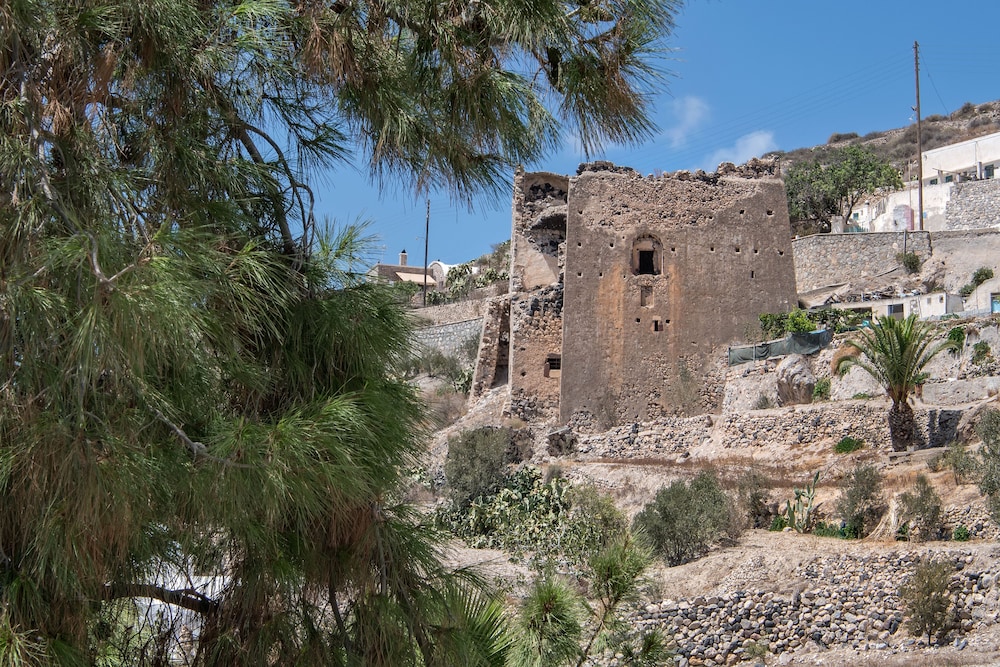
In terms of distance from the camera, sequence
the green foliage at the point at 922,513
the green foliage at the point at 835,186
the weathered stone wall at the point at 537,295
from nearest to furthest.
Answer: the green foliage at the point at 922,513 → the weathered stone wall at the point at 537,295 → the green foliage at the point at 835,186

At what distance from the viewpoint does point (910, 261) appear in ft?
98.2

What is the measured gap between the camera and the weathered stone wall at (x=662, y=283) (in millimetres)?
23109

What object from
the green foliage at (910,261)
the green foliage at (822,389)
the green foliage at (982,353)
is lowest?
the green foliage at (822,389)

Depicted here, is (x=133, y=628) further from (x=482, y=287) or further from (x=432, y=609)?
(x=482, y=287)

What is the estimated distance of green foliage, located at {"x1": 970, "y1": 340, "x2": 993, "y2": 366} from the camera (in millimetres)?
18438

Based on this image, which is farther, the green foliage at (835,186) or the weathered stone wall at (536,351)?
the green foliage at (835,186)

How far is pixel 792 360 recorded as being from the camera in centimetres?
2088

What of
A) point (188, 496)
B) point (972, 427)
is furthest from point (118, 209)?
point (972, 427)

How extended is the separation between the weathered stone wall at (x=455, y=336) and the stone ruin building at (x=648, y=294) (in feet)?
28.8

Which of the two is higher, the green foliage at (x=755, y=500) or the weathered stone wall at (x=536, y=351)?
the weathered stone wall at (x=536, y=351)

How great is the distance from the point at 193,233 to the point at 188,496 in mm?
844

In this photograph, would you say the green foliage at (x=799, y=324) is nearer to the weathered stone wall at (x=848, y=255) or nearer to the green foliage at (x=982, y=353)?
the green foliage at (x=982, y=353)

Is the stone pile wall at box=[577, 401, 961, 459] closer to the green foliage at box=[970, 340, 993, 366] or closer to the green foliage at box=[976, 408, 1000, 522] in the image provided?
the green foliage at box=[976, 408, 1000, 522]

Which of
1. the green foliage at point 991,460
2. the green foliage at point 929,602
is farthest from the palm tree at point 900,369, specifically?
the green foliage at point 929,602
